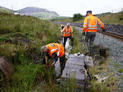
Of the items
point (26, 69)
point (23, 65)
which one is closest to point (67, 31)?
point (23, 65)

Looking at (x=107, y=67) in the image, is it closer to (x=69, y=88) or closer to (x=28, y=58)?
(x=69, y=88)

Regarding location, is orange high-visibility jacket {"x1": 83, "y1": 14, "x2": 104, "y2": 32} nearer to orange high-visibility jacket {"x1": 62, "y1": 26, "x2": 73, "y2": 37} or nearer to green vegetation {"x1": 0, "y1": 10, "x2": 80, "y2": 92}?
orange high-visibility jacket {"x1": 62, "y1": 26, "x2": 73, "y2": 37}

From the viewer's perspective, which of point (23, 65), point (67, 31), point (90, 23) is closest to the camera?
point (23, 65)

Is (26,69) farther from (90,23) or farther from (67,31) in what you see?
(67,31)

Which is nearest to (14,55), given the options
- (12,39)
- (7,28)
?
(12,39)

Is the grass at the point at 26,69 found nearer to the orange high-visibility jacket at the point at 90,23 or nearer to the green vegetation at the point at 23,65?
the green vegetation at the point at 23,65

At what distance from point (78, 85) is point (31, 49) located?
2.95m

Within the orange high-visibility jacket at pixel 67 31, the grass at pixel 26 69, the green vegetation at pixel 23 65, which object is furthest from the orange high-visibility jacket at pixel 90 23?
the green vegetation at pixel 23 65

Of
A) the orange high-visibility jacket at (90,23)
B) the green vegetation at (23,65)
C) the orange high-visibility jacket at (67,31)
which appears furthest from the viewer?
the orange high-visibility jacket at (67,31)

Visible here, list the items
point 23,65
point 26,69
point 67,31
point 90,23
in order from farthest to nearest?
point 67,31, point 90,23, point 23,65, point 26,69

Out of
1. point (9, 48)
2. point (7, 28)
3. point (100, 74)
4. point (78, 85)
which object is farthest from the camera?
point (7, 28)

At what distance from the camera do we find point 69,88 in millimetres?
2238

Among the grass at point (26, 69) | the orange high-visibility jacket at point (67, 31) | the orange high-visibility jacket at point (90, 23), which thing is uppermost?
the orange high-visibility jacket at point (90, 23)

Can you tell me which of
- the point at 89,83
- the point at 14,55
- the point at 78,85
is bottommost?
the point at 89,83
